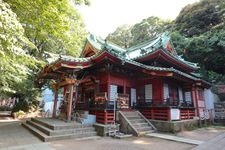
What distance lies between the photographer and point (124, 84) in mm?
12969

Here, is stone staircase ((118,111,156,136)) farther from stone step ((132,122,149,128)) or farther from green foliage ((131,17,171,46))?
green foliage ((131,17,171,46))

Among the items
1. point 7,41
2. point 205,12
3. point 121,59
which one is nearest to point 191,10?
point 205,12

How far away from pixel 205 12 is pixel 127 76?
910 inches

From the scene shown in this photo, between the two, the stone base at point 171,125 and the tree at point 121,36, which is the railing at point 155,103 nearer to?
the stone base at point 171,125

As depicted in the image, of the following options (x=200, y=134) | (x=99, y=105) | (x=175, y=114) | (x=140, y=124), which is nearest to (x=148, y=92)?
(x=175, y=114)

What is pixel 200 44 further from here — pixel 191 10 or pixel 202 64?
pixel 191 10

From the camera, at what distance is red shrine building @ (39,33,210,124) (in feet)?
36.1

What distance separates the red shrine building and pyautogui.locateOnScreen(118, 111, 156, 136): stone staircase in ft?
1.78

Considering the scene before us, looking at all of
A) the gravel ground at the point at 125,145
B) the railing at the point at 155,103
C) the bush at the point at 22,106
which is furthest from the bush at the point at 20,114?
the gravel ground at the point at 125,145

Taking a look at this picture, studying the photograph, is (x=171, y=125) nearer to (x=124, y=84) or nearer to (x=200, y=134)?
(x=200, y=134)

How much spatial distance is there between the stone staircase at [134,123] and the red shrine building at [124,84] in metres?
0.54

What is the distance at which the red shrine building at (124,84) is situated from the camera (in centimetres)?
1099

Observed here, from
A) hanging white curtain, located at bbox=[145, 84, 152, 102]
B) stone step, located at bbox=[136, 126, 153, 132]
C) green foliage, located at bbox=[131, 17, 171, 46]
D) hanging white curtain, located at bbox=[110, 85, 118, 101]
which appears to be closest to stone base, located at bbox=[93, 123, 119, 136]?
stone step, located at bbox=[136, 126, 153, 132]

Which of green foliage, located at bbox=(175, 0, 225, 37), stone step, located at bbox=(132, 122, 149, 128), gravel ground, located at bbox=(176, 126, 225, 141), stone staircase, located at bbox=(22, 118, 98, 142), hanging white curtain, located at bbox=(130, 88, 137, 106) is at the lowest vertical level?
gravel ground, located at bbox=(176, 126, 225, 141)
